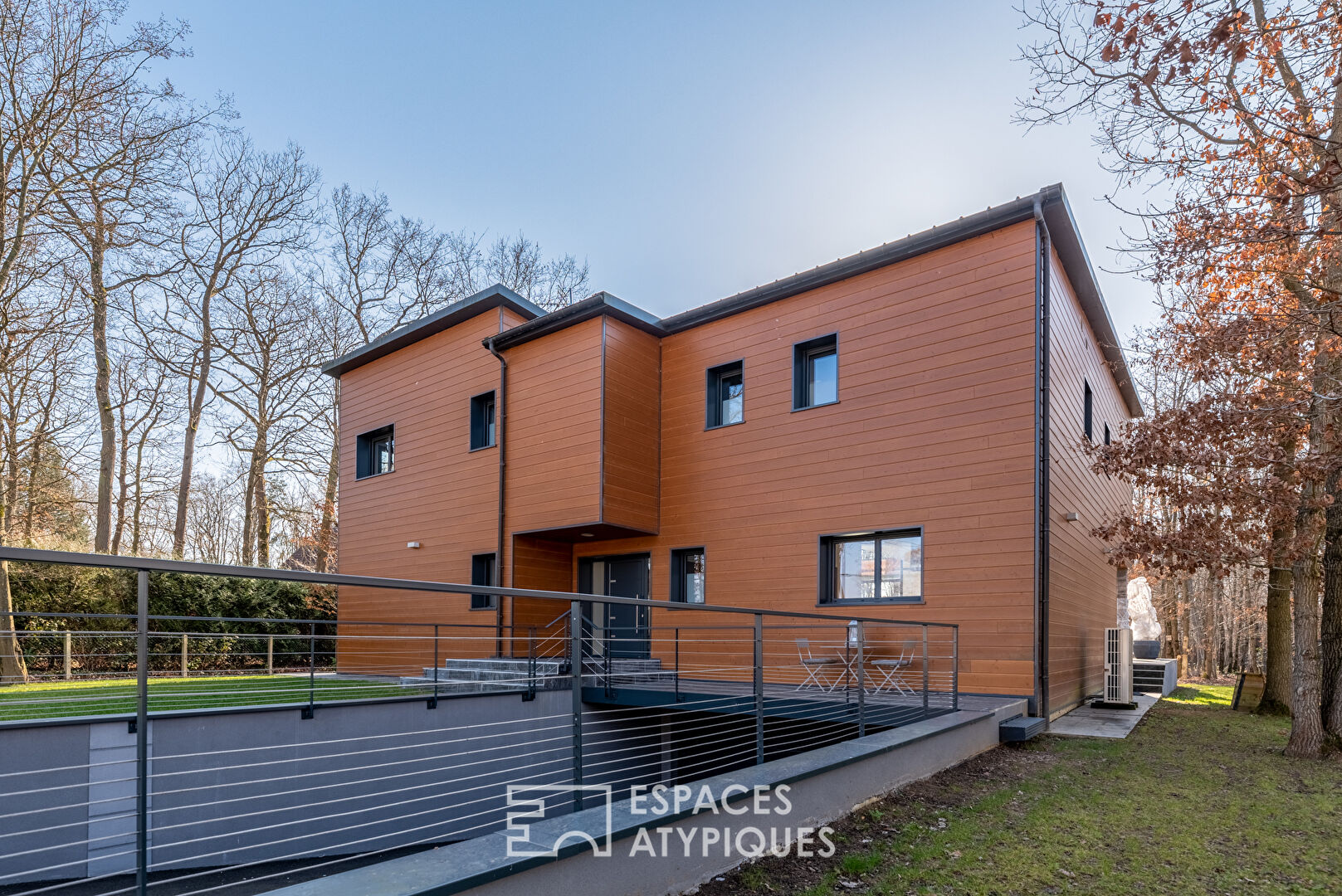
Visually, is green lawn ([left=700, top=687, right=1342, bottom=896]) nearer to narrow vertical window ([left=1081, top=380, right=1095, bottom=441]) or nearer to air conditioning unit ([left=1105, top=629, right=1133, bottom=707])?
air conditioning unit ([left=1105, top=629, right=1133, bottom=707])

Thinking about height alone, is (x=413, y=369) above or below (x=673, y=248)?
below

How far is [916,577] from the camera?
361 inches

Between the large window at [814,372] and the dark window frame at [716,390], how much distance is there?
90 centimetres

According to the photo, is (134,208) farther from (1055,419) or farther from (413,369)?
(1055,419)

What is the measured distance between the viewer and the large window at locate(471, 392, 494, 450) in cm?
1329

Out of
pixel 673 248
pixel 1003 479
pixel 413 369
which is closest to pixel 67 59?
pixel 413 369

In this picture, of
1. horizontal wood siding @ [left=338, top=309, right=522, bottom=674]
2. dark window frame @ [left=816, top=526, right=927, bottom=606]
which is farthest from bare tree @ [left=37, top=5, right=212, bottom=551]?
dark window frame @ [left=816, top=526, right=927, bottom=606]

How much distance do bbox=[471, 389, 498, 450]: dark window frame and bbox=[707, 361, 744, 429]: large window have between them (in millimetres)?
3911

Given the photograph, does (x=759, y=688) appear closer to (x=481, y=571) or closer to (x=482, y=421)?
(x=481, y=571)

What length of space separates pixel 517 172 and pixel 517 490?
1196 centimetres

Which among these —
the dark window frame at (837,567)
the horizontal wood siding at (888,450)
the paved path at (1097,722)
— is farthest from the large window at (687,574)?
the paved path at (1097,722)

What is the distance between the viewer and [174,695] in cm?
830

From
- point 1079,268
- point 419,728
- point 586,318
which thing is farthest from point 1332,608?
point 586,318

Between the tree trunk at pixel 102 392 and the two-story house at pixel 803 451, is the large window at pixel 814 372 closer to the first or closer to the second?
the two-story house at pixel 803 451
